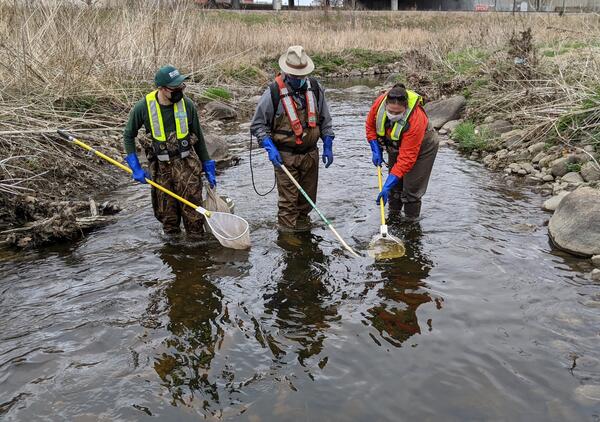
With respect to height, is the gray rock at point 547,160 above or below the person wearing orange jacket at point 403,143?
below

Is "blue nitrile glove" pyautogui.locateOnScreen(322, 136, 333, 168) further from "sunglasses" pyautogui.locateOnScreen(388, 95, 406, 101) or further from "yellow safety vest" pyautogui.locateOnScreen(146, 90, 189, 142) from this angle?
"yellow safety vest" pyautogui.locateOnScreen(146, 90, 189, 142)

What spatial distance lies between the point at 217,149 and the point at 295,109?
432 centimetres

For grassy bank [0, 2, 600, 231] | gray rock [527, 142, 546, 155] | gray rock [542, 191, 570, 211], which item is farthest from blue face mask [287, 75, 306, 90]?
gray rock [527, 142, 546, 155]

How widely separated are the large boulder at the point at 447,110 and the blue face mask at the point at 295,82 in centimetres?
734

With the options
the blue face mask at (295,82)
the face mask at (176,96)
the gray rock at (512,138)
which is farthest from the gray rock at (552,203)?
the face mask at (176,96)

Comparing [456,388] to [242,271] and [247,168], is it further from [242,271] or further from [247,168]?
[247,168]

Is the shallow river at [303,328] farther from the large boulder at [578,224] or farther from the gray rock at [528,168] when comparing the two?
the gray rock at [528,168]

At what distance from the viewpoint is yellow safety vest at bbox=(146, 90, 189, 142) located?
5273mm

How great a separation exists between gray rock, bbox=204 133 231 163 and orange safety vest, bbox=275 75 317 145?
13.5 ft

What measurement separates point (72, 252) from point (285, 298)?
103 inches

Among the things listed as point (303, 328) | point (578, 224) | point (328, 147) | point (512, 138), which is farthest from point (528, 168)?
point (303, 328)

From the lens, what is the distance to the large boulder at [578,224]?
540 centimetres

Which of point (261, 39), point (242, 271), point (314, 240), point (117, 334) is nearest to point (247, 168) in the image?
point (314, 240)

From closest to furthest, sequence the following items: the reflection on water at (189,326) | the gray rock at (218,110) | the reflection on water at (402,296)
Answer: the reflection on water at (189,326)
the reflection on water at (402,296)
the gray rock at (218,110)
